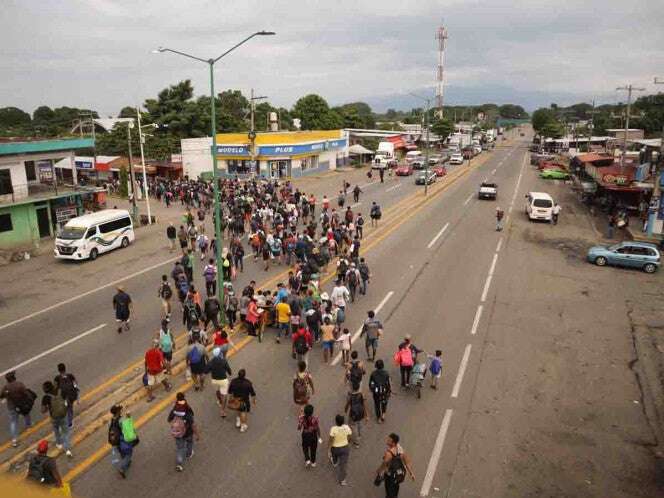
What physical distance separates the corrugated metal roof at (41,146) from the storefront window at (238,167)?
20905 millimetres

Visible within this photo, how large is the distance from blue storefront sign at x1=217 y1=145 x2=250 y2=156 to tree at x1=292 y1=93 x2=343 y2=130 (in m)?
39.0

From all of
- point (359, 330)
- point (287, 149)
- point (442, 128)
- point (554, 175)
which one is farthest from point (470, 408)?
point (442, 128)

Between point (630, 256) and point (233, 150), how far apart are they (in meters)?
38.4

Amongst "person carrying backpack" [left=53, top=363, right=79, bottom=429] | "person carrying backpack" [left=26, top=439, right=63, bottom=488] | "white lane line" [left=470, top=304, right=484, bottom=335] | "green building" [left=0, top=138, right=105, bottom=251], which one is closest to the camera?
"person carrying backpack" [left=26, top=439, right=63, bottom=488]

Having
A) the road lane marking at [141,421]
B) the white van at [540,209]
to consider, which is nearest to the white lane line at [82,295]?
the road lane marking at [141,421]

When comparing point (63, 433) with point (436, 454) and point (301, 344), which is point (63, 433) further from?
point (436, 454)

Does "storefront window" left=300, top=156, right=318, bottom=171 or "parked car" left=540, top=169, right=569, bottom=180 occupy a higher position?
"storefront window" left=300, top=156, right=318, bottom=171

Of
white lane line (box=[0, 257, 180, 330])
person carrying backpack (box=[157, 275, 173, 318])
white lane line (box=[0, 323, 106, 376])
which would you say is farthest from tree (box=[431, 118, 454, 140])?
white lane line (box=[0, 323, 106, 376])

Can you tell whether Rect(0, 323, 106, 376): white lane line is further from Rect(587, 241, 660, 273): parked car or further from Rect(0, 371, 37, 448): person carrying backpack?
Rect(587, 241, 660, 273): parked car

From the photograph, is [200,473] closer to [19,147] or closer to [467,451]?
[467,451]

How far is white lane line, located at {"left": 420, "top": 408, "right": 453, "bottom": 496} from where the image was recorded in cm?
901

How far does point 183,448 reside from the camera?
9391 millimetres

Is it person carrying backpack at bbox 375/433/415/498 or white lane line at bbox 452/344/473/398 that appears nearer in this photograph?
person carrying backpack at bbox 375/433/415/498

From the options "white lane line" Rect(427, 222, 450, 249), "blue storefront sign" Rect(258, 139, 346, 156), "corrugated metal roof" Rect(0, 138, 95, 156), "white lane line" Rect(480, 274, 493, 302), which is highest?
"corrugated metal roof" Rect(0, 138, 95, 156)
